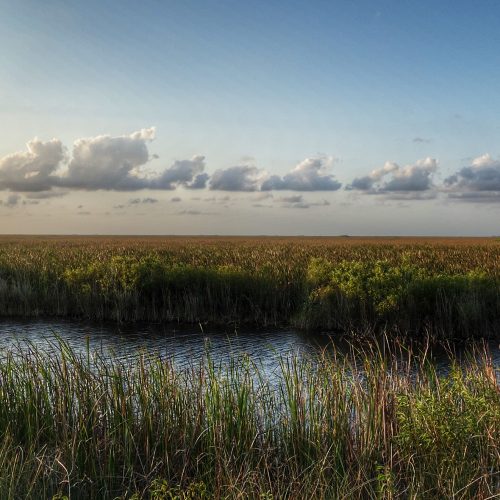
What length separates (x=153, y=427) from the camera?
7391 mm

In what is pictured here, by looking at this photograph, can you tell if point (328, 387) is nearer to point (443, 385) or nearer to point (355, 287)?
point (443, 385)

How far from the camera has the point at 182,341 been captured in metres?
17.6

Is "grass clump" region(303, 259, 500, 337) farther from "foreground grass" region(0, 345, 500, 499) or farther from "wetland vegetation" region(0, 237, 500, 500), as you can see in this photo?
"foreground grass" region(0, 345, 500, 499)

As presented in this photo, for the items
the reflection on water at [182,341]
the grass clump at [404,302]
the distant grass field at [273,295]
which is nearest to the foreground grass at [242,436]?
the reflection on water at [182,341]

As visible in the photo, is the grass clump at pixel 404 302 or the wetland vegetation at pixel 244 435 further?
the grass clump at pixel 404 302

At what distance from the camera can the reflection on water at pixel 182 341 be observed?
15383 mm

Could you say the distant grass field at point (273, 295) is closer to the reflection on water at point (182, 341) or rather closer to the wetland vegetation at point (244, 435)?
the reflection on water at point (182, 341)

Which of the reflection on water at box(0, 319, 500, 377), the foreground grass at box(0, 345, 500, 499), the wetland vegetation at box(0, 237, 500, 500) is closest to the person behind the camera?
the wetland vegetation at box(0, 237, 500, 500)

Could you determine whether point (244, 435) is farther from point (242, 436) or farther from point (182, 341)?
point (182, 341)

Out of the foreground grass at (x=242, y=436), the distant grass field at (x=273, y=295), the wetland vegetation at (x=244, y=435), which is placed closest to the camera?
the wetland vegetation at (x=244, y=435)

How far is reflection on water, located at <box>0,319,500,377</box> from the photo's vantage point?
1538 centimetres

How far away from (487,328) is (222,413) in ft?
45.2

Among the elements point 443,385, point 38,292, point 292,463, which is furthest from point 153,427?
point 38,292

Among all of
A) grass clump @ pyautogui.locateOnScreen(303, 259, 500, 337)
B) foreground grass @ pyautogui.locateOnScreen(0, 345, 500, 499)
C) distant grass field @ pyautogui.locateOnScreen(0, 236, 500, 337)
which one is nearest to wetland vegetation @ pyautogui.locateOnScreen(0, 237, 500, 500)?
foreground grass @ pyautogui.locateOnScreen(0, 345, 500, 499)
